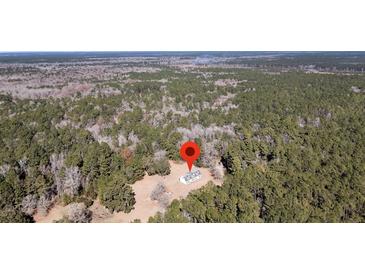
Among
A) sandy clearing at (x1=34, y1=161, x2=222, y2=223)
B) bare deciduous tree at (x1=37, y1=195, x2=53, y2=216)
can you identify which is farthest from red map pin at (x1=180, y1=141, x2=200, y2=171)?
bare deciduous tree at (x1=37, y1=195, x2=53, y2=216)

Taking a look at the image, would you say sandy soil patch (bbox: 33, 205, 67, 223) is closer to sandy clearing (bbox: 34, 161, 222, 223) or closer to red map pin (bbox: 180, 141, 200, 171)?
sandy clearing (bbox: 34, 161, 222, 223)

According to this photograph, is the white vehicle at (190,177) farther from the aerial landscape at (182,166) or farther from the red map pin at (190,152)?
the red map pin at (190,152)

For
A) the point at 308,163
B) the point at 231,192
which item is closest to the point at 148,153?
the point at 231,192

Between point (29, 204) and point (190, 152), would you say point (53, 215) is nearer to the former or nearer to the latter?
point (29, 204)

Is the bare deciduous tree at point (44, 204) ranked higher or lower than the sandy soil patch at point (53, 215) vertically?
higher

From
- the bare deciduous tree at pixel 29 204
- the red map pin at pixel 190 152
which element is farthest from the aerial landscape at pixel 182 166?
the red map pin at pixel 190 152

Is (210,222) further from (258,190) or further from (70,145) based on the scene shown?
(70,145)
